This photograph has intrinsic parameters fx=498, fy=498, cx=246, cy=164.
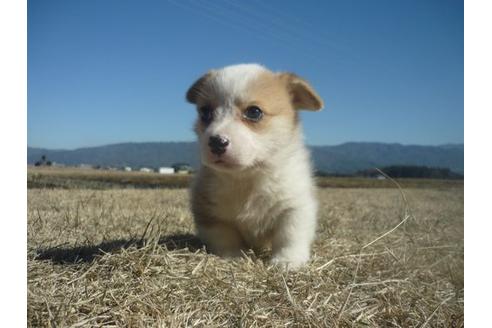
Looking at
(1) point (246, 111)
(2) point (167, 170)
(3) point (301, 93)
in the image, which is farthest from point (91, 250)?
(2) point (167, 170)

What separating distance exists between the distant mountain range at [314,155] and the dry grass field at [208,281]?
28 cm

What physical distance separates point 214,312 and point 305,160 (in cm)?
84

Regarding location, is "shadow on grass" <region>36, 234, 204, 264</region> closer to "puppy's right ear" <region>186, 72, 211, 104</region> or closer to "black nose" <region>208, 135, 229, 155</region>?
"black nose" <region>208, 135, 229, 155</region>

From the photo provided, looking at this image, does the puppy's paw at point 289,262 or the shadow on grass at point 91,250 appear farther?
the puppy's paw at point 289,262

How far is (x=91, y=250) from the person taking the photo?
64.6 inches

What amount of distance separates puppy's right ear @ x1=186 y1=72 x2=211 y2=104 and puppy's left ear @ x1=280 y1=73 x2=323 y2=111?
28cm

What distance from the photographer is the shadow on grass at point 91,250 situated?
1.47 m

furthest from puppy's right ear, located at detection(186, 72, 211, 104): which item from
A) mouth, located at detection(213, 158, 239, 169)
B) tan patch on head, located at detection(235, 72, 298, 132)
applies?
mouth, located at detection(213, 158, 239, 169)

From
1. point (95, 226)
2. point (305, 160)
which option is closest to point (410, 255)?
point (305, 160)

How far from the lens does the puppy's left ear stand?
1.77 meters
